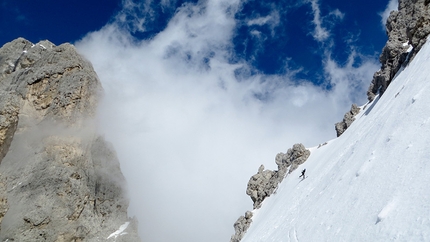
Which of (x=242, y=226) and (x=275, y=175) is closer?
(x=242, y=226)

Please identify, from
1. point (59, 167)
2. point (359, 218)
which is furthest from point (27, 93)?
point (359, 218)

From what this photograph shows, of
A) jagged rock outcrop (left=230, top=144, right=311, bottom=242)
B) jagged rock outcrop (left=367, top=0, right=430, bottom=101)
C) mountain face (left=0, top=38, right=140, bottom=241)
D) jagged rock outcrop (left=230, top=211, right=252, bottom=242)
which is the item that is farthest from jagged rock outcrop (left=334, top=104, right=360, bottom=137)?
mountain face (left=0, top=38, right=140, bottom=241)

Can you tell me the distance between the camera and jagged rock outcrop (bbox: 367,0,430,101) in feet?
98.5

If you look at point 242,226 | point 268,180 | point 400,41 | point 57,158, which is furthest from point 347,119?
point 57,158

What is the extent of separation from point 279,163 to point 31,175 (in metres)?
50.3

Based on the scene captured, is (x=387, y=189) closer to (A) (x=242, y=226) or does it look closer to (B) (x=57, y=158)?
(A) (x=242, y=226)

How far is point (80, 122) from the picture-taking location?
84312 millimetres

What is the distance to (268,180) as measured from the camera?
53906 millimetres

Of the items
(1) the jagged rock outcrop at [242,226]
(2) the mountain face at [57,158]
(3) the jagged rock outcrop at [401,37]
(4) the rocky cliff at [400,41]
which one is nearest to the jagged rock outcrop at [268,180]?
(1) the jagged rock outcrop at [242,226]

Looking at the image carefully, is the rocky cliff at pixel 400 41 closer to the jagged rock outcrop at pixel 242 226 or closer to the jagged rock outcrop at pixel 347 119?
the jagged rock outcrop at pixel 347 119

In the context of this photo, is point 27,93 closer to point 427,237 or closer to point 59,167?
point 59,167

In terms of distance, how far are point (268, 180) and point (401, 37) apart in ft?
87.9

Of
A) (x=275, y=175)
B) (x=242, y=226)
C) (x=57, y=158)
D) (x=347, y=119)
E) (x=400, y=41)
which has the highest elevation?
(x=57, y=158)

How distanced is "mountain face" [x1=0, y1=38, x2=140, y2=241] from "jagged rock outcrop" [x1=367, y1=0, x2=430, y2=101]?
2379 inches
